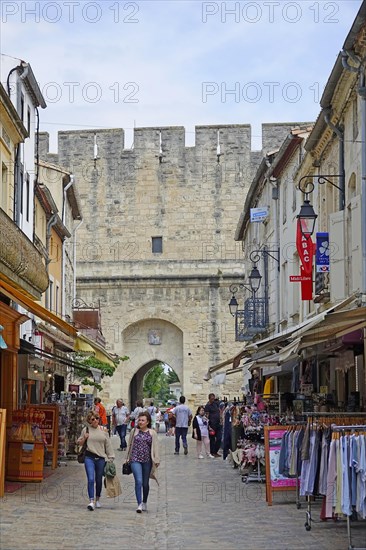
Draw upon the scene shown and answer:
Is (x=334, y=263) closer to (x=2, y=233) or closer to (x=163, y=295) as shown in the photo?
(x=2, y=233)

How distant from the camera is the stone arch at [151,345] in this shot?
42.5m

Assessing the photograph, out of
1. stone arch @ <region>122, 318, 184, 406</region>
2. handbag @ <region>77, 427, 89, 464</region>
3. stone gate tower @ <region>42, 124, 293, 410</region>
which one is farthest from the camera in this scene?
stone arch @ <region>122, 318, 184, 406</region>

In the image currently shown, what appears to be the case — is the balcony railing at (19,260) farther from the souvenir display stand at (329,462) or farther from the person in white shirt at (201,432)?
the person in white shirt at (201,432)

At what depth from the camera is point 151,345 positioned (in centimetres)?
4262

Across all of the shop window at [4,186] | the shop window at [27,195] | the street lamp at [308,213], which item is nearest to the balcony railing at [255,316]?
the street lamp at [308,213]

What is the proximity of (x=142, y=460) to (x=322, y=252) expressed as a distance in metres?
6.98

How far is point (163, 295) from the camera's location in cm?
4244

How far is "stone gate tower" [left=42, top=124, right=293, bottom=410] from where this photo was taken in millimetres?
42062

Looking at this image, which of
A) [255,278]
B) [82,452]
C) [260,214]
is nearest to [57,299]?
[260,214]

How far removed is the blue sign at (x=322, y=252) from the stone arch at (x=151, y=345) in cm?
2426

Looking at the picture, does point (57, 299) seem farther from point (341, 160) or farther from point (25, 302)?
point (25, 302)

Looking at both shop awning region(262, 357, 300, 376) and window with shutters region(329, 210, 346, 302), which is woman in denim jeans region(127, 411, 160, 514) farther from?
shop awning region(262, 357, 300, 376)

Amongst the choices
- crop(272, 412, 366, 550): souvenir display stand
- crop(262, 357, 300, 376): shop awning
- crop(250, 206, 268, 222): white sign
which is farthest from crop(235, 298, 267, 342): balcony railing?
crop(272, 412, 366, 550): souvenir display stand

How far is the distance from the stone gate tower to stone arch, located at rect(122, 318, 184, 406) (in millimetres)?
42
